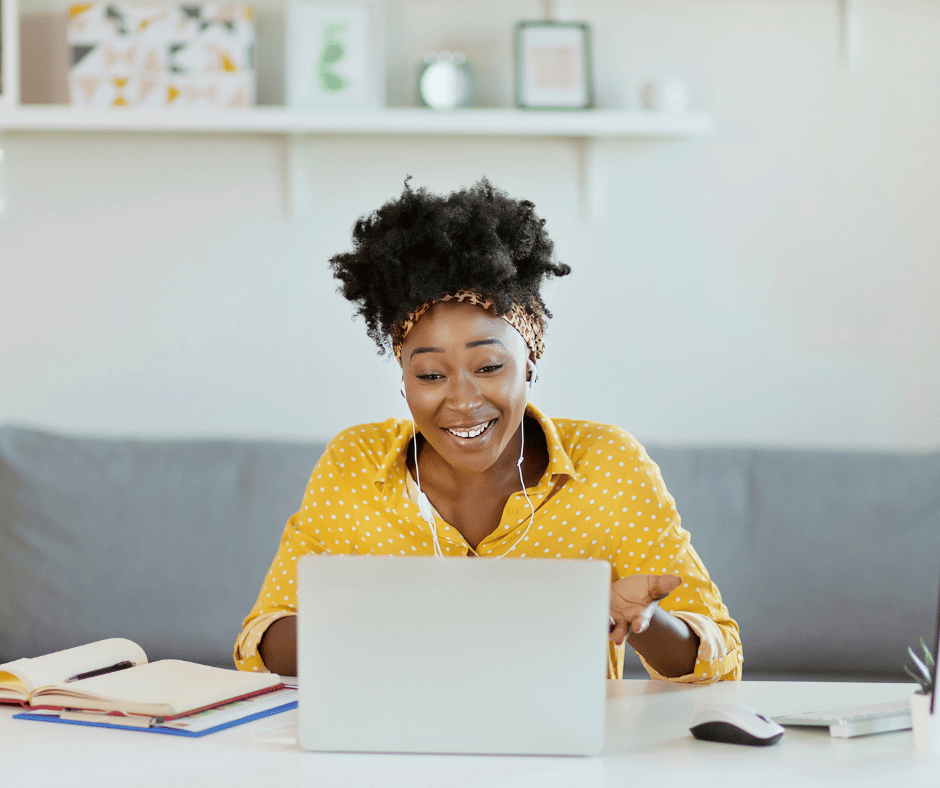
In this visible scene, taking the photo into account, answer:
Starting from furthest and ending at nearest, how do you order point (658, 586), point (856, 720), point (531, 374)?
point (531, 374), point (658, 586), point (856, 720)

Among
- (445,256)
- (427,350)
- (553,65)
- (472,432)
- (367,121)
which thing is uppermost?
(553,65)

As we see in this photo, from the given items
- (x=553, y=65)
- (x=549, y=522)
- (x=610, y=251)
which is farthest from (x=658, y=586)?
(x=553, y=65)

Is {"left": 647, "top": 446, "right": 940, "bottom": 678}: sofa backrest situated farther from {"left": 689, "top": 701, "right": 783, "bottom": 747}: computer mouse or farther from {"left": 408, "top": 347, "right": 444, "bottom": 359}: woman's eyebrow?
{"left": 689, "top": 701, "right": 783, "bottom": 747}: computer mouse

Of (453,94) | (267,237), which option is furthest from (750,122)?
(267,237)

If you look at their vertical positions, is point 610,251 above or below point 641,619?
above

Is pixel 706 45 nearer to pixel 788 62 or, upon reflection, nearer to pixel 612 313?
pixel 788 62

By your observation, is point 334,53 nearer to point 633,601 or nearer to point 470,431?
point 470,431

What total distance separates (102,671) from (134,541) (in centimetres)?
121

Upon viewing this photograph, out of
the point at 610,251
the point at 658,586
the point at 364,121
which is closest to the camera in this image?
the point at 658,586

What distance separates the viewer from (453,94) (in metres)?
2.59

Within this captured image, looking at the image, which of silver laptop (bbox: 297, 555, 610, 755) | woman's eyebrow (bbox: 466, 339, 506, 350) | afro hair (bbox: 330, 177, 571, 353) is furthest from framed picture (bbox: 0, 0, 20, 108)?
silver laptop (bbox: 297, 555, 610, 755)

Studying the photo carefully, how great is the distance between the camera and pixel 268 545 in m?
2.33

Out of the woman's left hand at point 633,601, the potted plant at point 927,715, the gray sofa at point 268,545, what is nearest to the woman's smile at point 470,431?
the woman's left hand at point 633,601

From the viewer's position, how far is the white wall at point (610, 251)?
267 cm
